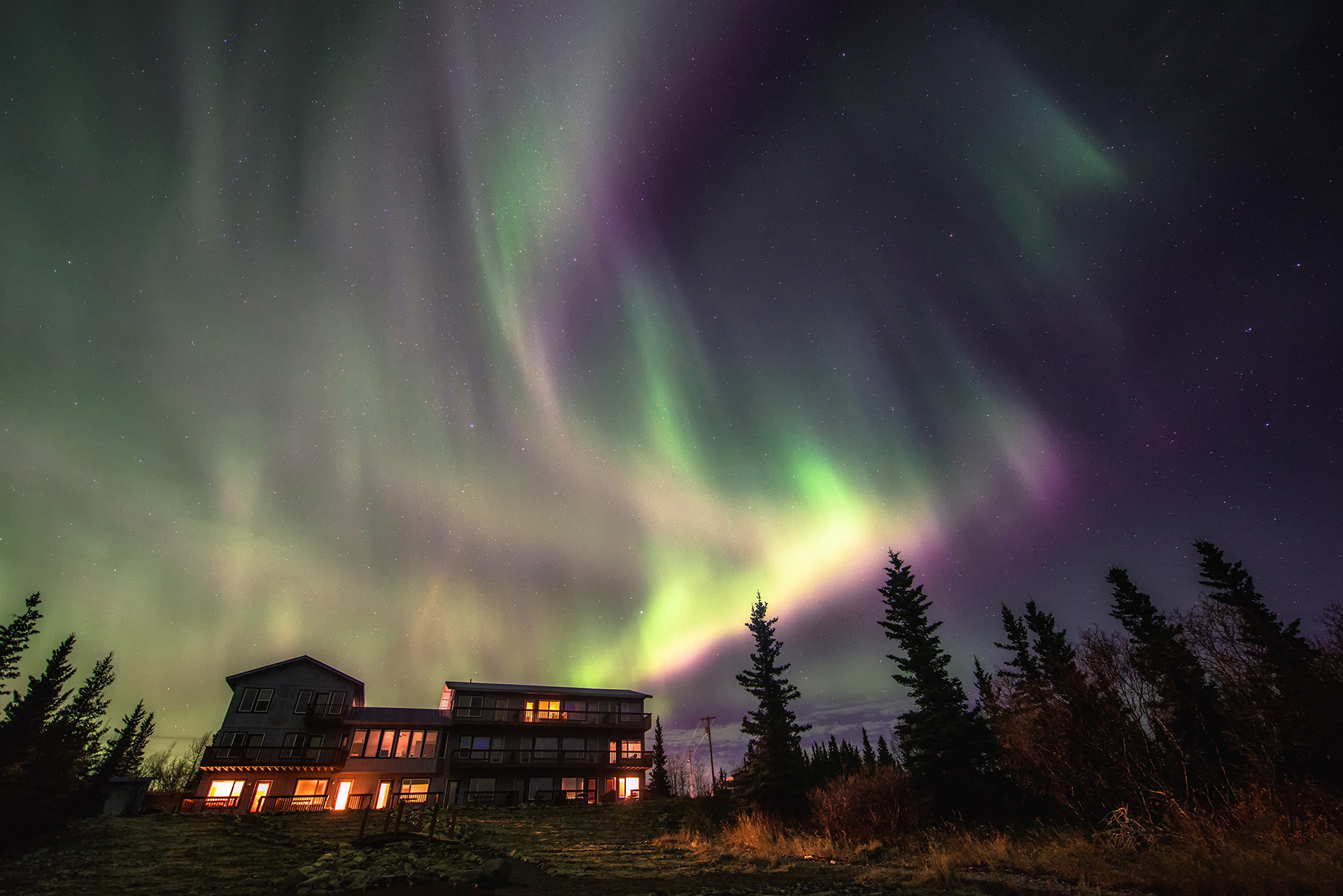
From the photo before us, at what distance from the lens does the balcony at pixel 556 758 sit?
47844mm

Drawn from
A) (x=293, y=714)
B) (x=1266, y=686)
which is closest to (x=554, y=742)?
(x=293, y=714)

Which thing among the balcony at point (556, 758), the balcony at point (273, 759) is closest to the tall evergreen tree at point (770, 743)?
the balcony at point (556, 758)

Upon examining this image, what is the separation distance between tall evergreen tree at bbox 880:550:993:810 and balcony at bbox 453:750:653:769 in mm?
26411

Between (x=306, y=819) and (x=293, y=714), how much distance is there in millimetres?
18155

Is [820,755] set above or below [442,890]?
above

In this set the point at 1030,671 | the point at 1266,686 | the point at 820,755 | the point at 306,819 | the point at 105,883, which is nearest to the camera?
the point at 105,883

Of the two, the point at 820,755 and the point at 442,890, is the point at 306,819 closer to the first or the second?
the point at 442,890

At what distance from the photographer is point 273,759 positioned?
43156 mm

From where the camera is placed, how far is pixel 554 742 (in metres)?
51.5

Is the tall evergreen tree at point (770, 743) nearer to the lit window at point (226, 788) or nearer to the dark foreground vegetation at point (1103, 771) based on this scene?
the dark foreground vegetation at point (1103, 771)

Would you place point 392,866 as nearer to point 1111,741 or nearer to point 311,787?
point 1111,741

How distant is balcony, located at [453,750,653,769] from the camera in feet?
157

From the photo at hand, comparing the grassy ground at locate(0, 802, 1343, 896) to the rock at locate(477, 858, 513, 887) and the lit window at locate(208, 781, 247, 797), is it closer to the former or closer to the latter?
the rock at locate(477, 858, 513, 887)

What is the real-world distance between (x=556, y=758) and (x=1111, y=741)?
42.6 metres
